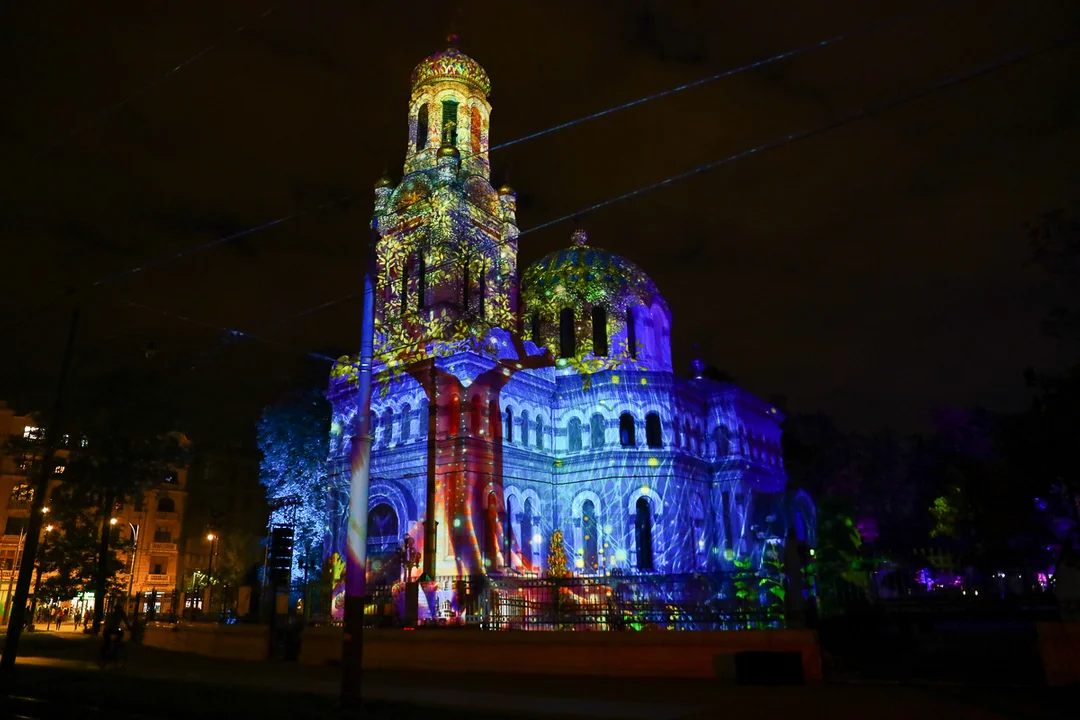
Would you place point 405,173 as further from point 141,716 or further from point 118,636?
point 141,716

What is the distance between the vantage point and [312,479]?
1512 inches

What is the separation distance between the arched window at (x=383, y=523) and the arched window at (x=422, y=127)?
721 inches

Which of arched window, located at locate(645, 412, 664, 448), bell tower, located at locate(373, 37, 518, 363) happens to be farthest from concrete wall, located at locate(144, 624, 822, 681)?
arched window, located at locate(645, 412, 664, 448)

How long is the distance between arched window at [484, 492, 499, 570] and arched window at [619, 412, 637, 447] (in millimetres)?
7469

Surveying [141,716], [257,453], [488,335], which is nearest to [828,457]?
[488,335]

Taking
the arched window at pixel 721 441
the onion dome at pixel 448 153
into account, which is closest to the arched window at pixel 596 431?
the arched window at pixel 721 441

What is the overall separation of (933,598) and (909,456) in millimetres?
22481

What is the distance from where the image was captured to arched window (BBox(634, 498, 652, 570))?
32188 millimetres

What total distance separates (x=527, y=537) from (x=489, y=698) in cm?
1971

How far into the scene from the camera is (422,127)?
130ft

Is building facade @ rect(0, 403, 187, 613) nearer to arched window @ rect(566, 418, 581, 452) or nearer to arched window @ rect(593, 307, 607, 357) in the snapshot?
arched window @ rect(566, 418, 581, 452)

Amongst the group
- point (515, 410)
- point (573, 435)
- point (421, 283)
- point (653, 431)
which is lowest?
point (573, 435)

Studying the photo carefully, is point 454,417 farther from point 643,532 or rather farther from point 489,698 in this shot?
point 489,698

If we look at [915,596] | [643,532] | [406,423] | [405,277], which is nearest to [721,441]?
[643,532]
